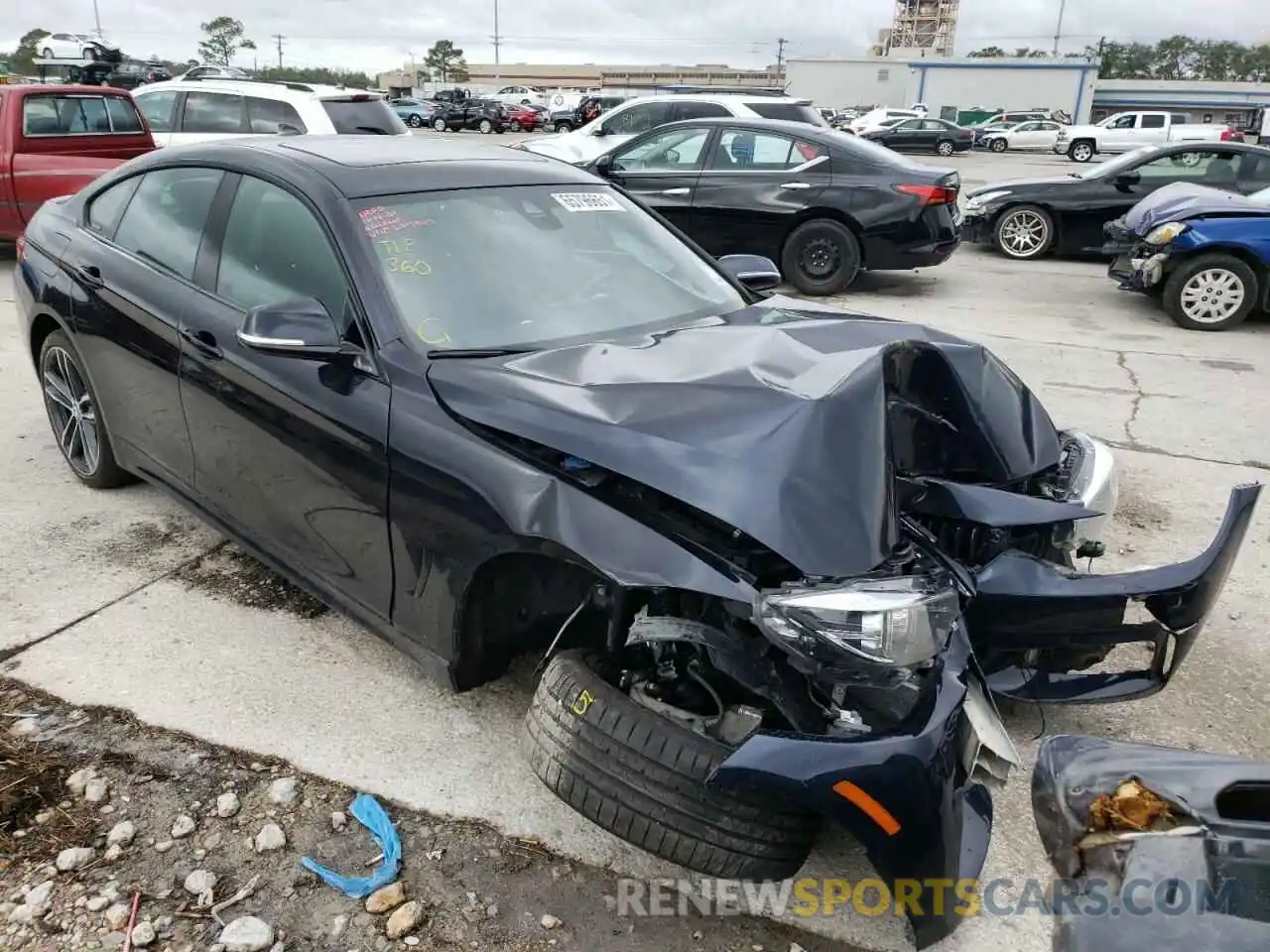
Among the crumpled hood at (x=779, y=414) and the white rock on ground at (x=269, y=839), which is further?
the white rock on ground at (x=269, y=839)

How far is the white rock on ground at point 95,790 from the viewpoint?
8.49 ft

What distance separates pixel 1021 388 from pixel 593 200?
64.9 inches

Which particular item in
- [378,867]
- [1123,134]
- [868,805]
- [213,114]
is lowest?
[378,867]

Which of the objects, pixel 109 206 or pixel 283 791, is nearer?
pixel 283 791

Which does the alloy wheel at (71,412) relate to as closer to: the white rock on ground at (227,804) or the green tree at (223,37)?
the white rock on ground at (227,804)

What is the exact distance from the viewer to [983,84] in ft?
227

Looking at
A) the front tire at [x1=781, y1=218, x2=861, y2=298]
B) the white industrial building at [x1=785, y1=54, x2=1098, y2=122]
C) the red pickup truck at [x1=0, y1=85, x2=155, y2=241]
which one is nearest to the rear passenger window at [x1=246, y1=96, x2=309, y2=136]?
the red pickup truck at [x1=0, y1=85, x2=155, y2=241]

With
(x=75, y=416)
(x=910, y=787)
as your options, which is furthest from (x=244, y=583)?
(x=910, y=787)

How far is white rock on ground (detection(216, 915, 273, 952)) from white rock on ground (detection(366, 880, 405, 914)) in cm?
22

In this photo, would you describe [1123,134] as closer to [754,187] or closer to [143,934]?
[754,187]

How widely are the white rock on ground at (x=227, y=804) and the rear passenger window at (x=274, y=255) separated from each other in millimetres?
1366

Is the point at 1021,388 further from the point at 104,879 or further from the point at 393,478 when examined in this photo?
the point at 104,879

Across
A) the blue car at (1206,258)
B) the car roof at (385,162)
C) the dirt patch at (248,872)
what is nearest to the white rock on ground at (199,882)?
the dirt patch at (248,872)

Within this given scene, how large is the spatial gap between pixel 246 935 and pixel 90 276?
9.24ft
